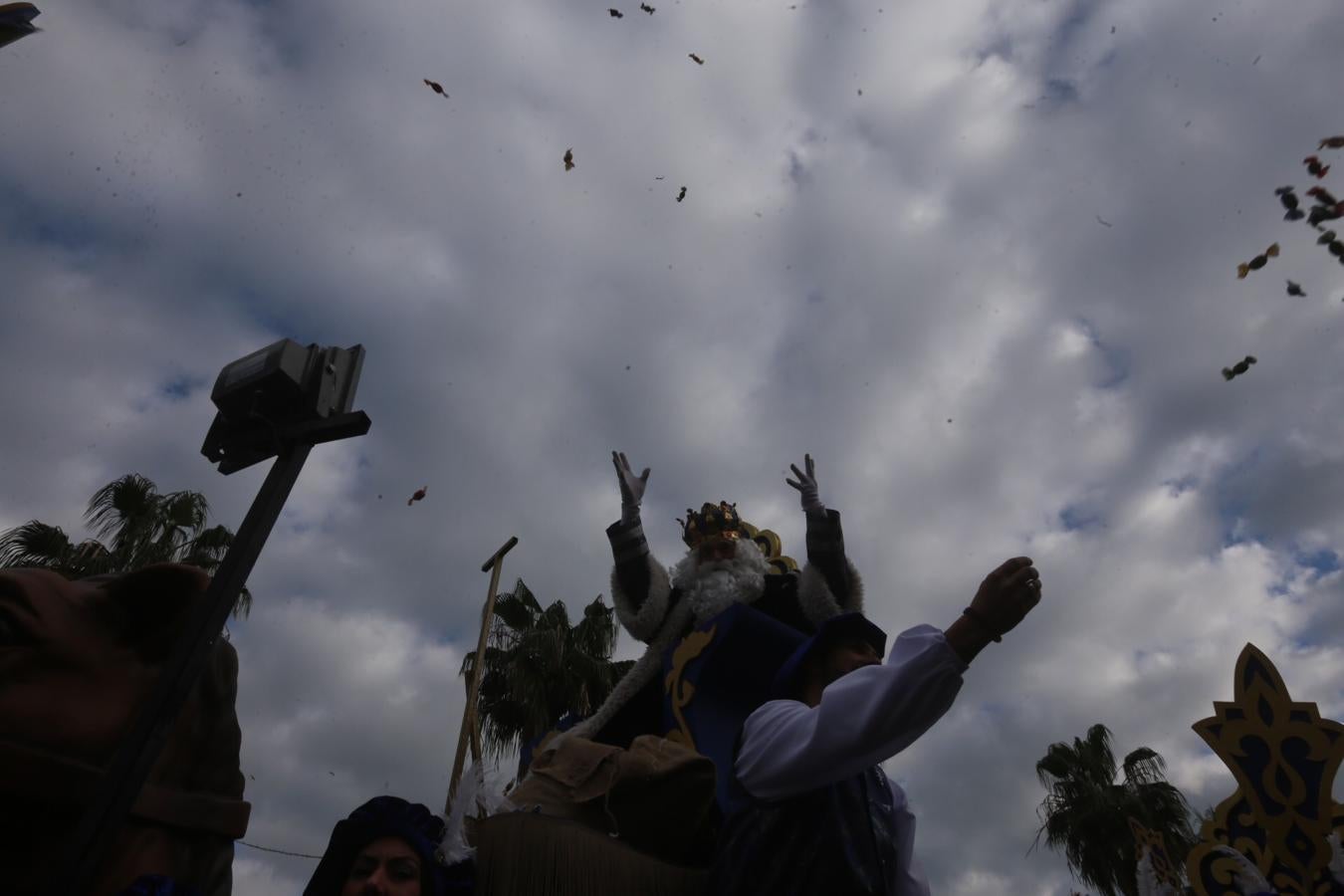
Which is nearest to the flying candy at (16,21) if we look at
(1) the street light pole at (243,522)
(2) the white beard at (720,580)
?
(1) the street light pole at (243,522)

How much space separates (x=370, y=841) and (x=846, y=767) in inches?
56.5

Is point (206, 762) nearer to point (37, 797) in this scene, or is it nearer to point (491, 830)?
point (37, 797)

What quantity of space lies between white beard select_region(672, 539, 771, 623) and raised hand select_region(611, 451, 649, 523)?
55 cm

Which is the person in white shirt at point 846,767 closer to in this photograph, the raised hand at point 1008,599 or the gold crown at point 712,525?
the raised hand at point 1008,599

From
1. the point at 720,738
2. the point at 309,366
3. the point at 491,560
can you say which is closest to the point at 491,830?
the point at 309,366

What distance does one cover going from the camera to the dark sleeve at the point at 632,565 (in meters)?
5.88

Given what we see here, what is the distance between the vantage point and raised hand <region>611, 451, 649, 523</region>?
6.25 m

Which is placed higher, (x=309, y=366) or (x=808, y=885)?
(x=309, y=366)

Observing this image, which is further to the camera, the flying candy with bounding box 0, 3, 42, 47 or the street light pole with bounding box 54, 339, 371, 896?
the flying candy with bounding box 0, 3, 42, 47

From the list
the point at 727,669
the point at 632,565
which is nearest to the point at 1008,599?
the point at 727,669

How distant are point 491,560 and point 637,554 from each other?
543cm

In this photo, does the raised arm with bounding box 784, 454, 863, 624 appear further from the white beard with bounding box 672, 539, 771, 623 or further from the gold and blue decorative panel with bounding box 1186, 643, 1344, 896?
the gold and blue decorative panel with bounding box 1186, 643, 1344, 896

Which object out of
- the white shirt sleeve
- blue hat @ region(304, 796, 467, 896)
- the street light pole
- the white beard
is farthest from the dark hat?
the white beard

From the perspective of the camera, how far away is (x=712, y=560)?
6129 mm
